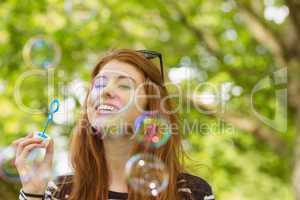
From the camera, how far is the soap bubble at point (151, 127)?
2.93 metres

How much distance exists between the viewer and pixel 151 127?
3098mm

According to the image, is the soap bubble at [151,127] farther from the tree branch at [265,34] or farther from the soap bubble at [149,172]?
the tree branch at [265,34]

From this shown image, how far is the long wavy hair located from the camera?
2703mm

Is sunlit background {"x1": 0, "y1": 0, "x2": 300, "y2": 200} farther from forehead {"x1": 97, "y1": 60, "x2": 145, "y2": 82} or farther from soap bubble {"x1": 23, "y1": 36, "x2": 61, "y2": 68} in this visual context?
forehead {"x1": 97, "y1": 60, "x2": 145, "y2": 82}

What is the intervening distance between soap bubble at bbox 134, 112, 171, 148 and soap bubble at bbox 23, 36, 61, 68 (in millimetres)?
2280

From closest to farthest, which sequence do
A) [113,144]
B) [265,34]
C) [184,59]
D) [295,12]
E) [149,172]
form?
[113,144] → [149,172] → [295,12] → [265,34] → [184,59]

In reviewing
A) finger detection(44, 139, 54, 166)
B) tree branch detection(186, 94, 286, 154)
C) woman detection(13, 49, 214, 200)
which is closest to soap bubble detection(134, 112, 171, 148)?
woman detection(13, 49, 214, 200)

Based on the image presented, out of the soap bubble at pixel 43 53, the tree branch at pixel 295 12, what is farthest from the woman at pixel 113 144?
the tree branch at pixel 295 12

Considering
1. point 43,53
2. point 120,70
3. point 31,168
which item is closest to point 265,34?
point 43,53

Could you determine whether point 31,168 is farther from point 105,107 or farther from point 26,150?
point 105,107

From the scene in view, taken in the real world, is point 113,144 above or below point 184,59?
below

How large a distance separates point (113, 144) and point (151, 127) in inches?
15.1

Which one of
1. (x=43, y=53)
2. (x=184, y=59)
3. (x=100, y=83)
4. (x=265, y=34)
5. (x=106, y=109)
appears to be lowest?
(x=106, y=109)

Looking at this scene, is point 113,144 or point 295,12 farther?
point 295,12
